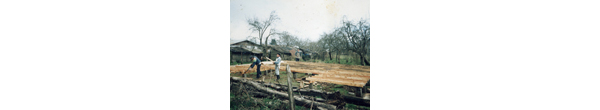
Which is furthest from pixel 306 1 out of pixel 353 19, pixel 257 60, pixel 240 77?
pixel 240 77

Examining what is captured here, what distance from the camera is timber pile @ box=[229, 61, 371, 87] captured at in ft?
8.86

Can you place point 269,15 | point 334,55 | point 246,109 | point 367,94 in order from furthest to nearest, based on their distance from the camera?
1. point 246,109
2. point 269,15
3. point 334,55
4. point 367,94

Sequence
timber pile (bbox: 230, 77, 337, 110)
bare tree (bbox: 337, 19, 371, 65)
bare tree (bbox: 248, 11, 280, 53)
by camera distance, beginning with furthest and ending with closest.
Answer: bare tree (bbox: 248, 11, 280, 53), timber pile (bbox: 230, 77, 337, 110), bare tree (bbox: 337, 19, 371, 65)

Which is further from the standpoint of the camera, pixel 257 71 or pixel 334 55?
pixel 257 71

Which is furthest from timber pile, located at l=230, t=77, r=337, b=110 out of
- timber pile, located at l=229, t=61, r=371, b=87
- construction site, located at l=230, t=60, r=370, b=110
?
timber pile, located at l=229, t=61, r=371, b=87

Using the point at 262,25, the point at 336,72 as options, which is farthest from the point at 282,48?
the point at 336,72

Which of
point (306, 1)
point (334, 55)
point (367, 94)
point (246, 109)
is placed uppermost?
point (306, 1)

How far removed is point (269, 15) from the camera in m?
3.13

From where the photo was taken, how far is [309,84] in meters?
2.99

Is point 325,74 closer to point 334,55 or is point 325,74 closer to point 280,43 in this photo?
point 334,55

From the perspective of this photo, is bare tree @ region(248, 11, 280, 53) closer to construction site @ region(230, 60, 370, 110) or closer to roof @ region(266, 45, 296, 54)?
roof @ region(266, 45, 296, 54)

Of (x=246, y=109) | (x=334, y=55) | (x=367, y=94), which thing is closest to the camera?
(x=367, y=94)

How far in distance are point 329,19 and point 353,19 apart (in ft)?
0.80

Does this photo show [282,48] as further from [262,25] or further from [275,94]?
[275,94]
